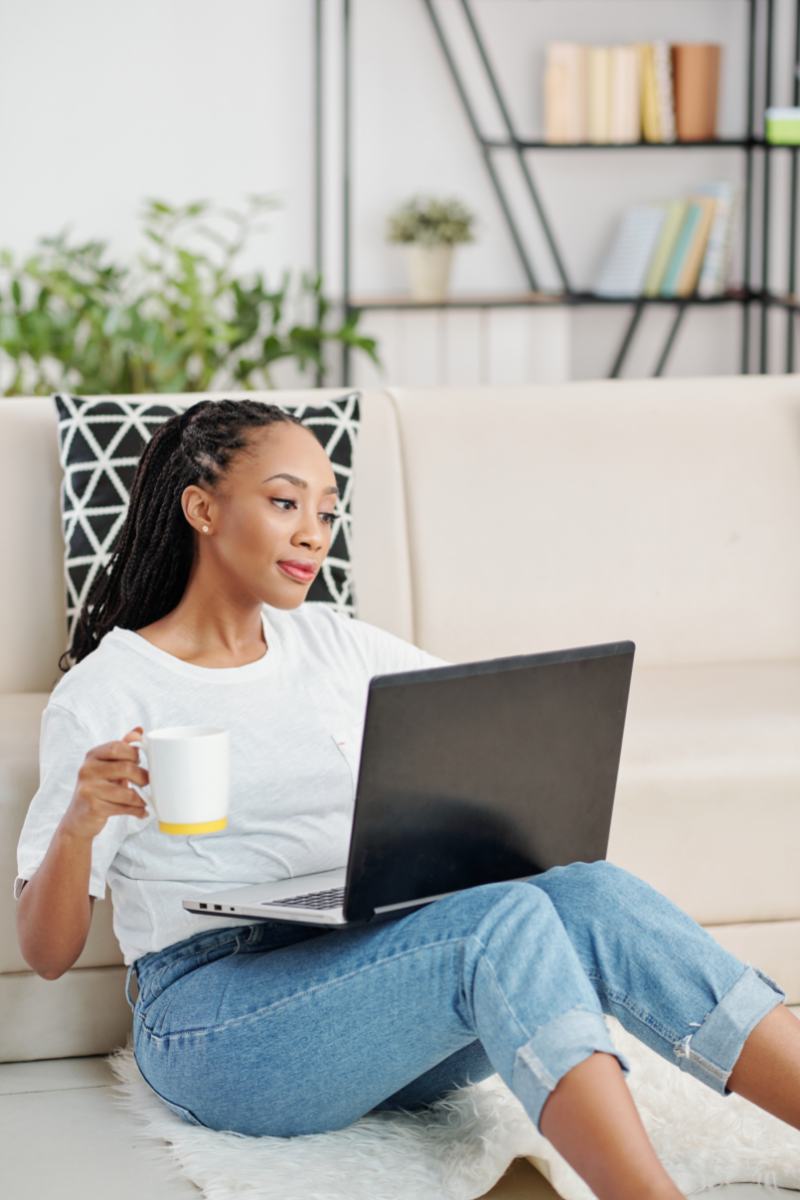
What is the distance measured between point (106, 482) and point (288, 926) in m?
0.76

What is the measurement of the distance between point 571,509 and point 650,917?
101 cm

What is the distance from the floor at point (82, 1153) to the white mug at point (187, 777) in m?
0.45

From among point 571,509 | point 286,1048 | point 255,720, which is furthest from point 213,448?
point 571,509

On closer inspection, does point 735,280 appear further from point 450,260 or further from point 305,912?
point 305,912

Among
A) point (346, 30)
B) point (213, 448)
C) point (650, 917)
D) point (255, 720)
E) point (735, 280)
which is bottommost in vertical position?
point (650, 917)

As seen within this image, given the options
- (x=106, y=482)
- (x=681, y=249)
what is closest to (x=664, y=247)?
(x=681, y=249)

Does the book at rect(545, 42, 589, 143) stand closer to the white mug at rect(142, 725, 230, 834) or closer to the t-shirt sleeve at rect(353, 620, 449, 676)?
the t-shirt sleeve at rect(353, 620, 449, 676)

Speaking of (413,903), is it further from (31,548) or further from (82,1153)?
(31,548)

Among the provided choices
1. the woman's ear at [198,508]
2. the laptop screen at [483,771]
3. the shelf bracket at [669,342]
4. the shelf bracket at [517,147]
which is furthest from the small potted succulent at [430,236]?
the laptop screen at [483,771]

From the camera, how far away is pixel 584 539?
6.91 ft

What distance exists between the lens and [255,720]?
1328 millimetres

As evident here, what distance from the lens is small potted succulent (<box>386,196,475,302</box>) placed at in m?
3.84

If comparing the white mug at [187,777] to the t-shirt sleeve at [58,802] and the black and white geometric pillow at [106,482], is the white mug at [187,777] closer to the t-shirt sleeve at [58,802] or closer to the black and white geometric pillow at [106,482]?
the t-shirt sleeve at [58,802]

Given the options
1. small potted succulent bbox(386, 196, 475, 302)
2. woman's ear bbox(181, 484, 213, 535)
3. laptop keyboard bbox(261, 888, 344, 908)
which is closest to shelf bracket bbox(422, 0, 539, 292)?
small potted succulent bbox(386, 196, 475, 302)
